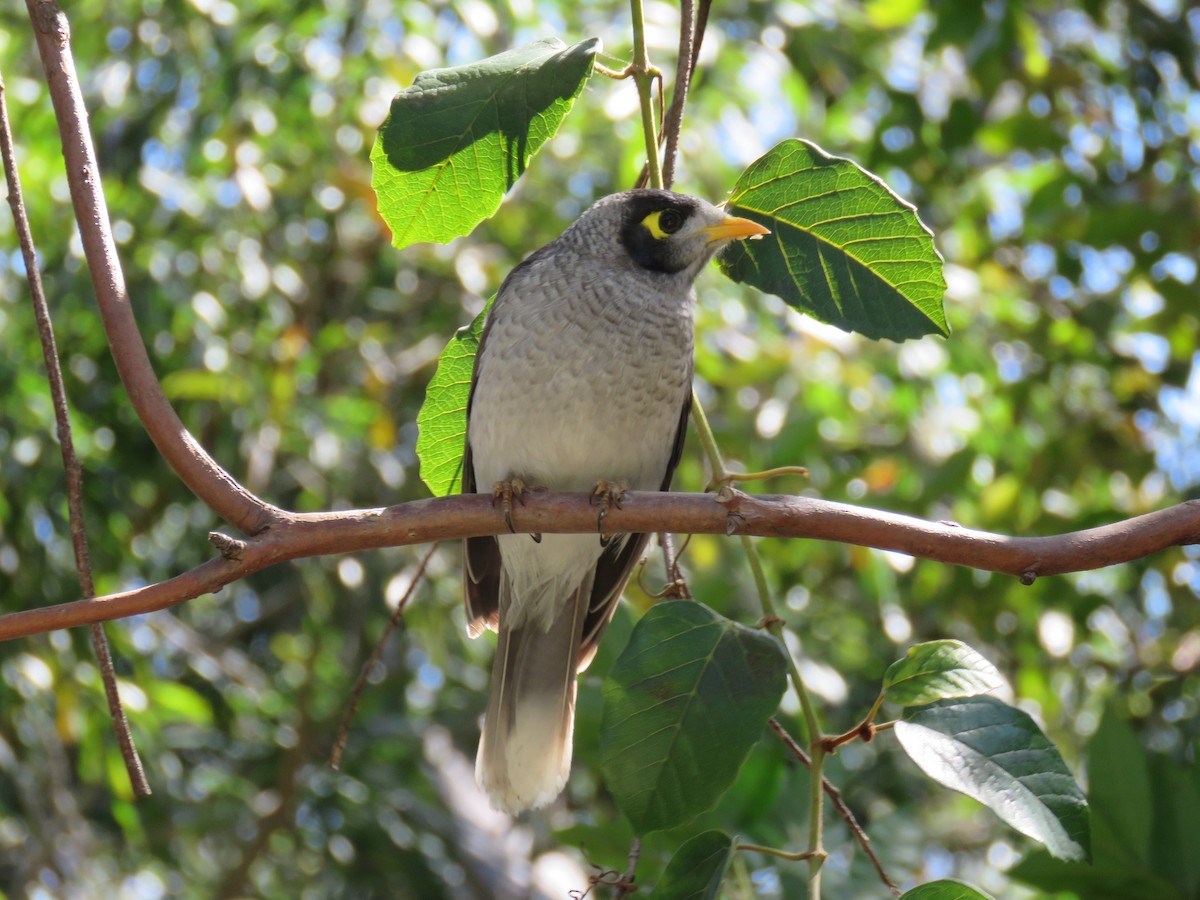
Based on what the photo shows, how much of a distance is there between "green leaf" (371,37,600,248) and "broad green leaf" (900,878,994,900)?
130cm

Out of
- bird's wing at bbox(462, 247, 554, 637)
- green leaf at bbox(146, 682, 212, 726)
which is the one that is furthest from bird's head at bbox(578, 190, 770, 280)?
green leaf at bbox(146, 682, 212, 726)

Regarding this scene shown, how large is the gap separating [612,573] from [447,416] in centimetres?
99

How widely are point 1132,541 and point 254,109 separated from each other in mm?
4541

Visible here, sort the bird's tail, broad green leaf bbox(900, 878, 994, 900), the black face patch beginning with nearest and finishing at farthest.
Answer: broad green leaf bbox(900, 878, 994, 900) < the bird's tail < the black face patch

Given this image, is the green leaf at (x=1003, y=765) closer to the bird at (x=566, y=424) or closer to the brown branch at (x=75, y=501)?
the brown branch at (x=75, y=501)

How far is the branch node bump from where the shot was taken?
1.70 metres

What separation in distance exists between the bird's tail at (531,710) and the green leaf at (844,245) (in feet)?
4.27

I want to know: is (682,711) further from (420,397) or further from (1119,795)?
(420,397)

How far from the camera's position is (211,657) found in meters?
5.75

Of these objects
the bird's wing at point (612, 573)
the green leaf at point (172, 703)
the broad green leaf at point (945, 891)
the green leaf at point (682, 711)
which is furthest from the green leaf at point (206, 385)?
the broad green leaf at point (945, 891)

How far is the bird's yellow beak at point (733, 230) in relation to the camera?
237cm

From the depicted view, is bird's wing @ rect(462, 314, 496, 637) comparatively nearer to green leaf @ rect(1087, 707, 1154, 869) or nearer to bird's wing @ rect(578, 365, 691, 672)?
bird's wing @ rect(578, 365, 691, 672)

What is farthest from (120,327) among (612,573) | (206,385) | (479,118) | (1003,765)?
(206,385)

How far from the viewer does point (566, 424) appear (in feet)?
10.1
